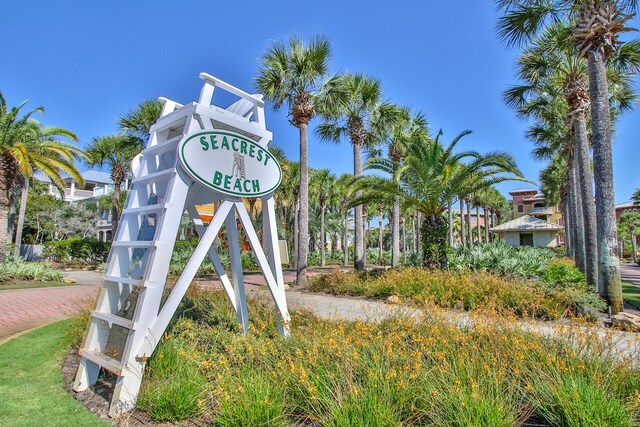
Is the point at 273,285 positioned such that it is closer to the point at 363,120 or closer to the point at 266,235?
the point at 266,235

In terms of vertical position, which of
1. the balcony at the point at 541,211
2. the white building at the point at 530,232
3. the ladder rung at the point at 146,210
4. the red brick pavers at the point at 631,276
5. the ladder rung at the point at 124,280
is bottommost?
the red brick pavers at the point at 631,276

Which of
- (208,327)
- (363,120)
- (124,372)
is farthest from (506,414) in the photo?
(363,120)

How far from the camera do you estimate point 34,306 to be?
9.52 meters

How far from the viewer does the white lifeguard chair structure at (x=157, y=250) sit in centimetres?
383

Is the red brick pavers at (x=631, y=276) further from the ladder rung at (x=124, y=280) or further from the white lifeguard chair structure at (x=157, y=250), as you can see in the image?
the ladder rung at (x=124, y=280)

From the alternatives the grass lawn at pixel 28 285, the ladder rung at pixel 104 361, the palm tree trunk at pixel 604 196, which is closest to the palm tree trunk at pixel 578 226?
the palm tree trunk at pixel 604 196

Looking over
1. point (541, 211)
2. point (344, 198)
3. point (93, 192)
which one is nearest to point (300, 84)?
point (344, 198)

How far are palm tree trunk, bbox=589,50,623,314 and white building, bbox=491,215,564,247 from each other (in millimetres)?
33276

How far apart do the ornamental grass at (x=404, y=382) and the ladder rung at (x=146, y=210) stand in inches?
61.3

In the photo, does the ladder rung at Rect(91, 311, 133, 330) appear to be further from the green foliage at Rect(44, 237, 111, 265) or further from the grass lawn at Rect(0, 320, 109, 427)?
the green foliage at Rect(44, 237, 111, 265)

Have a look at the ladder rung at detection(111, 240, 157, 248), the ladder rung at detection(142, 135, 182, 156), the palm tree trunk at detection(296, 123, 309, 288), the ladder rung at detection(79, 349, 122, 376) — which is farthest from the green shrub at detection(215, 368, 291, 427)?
the palm tree trunk at detection(296, 123, 309, 288)

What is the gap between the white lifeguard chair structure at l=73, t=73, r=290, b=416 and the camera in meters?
3.83

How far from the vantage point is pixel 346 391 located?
314 centimetres

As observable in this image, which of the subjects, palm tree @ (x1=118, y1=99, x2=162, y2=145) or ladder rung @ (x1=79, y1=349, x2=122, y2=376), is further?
palm tree @ (x1=118, y1=99, x2=162, y2=145)
